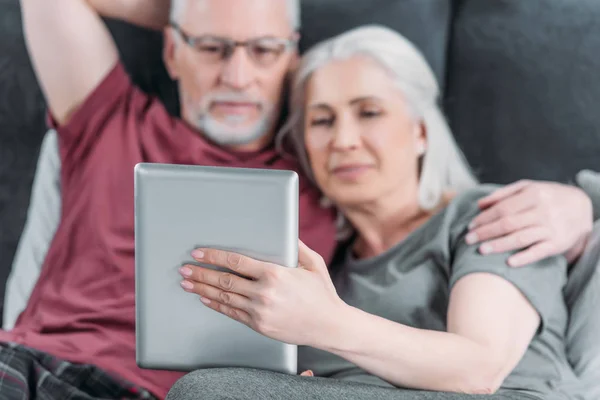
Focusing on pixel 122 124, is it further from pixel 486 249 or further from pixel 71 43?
pixel 486 249

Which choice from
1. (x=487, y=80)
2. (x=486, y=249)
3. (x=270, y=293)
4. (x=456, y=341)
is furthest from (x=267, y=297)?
(x=487, y=80)

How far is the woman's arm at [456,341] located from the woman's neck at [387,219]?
28 centimetres

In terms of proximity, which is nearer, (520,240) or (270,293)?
(270,293)

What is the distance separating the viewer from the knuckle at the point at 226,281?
93cm

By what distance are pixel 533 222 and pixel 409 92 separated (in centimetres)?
38

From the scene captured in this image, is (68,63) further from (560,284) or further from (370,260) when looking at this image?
(560,284)

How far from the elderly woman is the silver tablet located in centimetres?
3

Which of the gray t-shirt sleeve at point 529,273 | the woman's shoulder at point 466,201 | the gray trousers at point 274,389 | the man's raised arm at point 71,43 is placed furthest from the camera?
the man's raised arm at point 71,43

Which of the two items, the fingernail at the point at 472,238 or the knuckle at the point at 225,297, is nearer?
the knuckle at the point at 225,297

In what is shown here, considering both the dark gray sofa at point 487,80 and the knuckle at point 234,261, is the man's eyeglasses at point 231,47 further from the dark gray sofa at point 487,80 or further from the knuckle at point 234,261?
the knuckle at point 234,261

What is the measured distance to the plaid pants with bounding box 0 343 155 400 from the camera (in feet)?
3.86

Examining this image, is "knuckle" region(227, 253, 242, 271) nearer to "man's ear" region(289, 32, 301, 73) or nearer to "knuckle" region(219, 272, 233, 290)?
"knuckle" region(219, 272, 233, 290)

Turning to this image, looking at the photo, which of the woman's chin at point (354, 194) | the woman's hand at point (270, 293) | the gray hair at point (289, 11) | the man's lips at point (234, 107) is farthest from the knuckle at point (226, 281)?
the gray hair at point (289, 11)

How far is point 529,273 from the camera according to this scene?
115cm
